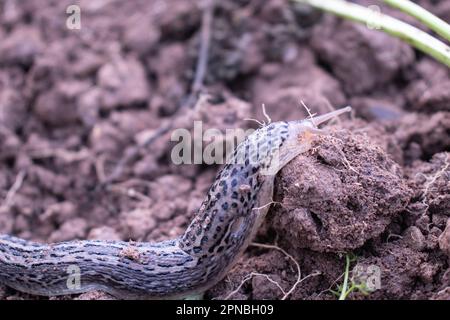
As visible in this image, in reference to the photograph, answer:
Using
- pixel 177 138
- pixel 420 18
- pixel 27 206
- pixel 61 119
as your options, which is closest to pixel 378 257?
pixel 420 18

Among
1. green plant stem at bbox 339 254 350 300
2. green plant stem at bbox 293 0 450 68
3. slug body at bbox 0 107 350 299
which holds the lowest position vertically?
green plant stem at bbox 339 254 350 300

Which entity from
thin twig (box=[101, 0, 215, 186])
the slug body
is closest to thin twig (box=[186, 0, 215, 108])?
thin twig (box=[101, 0, 215, 186])

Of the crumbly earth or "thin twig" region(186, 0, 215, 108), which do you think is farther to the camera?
"thin twig" region(186, 0, 215, 108)

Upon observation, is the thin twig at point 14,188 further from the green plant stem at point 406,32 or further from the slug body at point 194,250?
the green plant stem at point 406,32

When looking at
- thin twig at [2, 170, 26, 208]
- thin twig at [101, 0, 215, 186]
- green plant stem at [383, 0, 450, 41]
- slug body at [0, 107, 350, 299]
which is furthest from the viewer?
thin twig at [101, 0, 215, 186]

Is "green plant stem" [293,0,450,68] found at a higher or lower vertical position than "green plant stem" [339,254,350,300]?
higher

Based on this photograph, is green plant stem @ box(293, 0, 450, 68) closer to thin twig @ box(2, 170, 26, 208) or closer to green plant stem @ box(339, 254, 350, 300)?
green plant stem @ box(339, 254, 350, 300)

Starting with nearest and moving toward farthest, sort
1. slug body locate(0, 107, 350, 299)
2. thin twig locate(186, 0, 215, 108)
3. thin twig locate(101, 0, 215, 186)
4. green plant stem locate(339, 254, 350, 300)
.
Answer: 1. green plant stem locate(339, 254, 350, 300)
2. slug body locate(0, 107, 350, 299)
3. thin twig locate(101, 0, 215, 186)
4. thin twig locate(186, 0, 215, 108)
